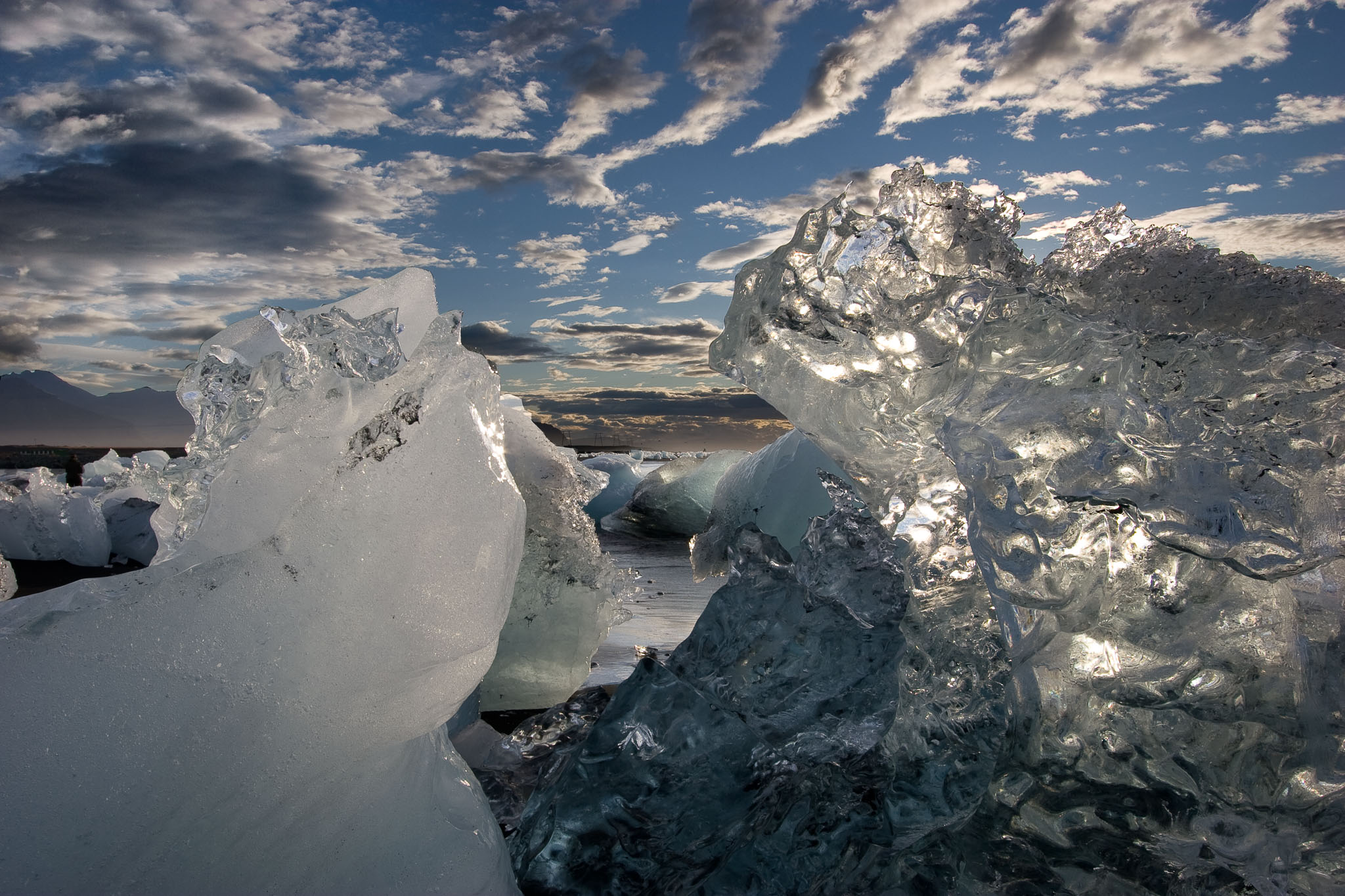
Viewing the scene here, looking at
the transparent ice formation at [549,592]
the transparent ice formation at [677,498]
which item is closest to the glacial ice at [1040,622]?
the transparent ice formation at [549,592]

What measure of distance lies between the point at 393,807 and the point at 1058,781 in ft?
3.21

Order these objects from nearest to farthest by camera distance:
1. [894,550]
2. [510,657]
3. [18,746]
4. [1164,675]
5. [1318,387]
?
[18,746] → [1318,387] → [1164,675] → [894,550] → [510,657]

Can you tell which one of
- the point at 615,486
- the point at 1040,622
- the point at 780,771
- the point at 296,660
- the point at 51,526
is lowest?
the point at 615,486

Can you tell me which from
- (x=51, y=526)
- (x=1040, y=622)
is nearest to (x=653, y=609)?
(x=1040, y=622)

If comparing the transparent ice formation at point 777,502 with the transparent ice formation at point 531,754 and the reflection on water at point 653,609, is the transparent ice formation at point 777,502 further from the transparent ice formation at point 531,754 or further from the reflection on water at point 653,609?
the transparent ice formation at point 531,754

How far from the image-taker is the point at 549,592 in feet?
7.68

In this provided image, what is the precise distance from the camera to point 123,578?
1.12 metres

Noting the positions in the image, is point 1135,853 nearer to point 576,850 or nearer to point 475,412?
point 576,850

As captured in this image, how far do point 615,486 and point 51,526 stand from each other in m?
4.79

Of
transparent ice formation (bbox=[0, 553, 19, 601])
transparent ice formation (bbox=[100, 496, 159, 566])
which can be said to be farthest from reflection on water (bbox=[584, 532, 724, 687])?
transparent ice formation (bbox=[100, 496, 159, 566])

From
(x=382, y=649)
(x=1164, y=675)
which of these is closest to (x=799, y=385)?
(x=1164, y=675)

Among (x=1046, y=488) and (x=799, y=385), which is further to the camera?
(x=799, y=385)

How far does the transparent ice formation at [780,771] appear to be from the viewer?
118 cm

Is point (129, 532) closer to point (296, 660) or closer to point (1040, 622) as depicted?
point (296, 660)
